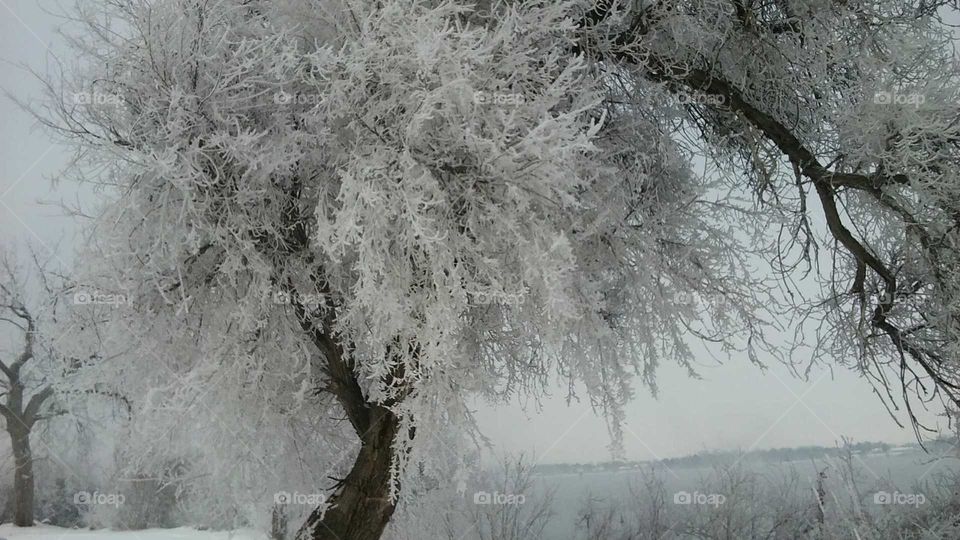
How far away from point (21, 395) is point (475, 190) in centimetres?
474

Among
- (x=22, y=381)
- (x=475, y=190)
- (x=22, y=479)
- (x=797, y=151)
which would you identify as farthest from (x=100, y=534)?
(x=797, y=151)

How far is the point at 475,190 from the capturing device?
2775mm

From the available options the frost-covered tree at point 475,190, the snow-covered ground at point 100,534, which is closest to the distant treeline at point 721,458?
the snow-covered ground at point 100,534

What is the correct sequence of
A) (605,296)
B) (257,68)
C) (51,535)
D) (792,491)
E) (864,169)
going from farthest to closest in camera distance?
(792,491), (51,535), (864,169), (605,296), (257,68)

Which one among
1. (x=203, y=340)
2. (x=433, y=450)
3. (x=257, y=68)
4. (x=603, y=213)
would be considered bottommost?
(x=433, y=450)

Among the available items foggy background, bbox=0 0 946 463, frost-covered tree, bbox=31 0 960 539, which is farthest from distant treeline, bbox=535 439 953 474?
frost-covered tree, bbox=31 0 960 539

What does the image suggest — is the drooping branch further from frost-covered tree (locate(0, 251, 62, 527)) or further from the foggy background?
frost-covered tree (locate(0, 251, 62, 527))

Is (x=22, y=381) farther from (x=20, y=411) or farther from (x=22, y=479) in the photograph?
(x=22, y=479)

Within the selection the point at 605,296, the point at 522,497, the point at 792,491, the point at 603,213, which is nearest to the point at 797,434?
the point at 792,491

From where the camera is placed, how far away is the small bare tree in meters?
6.16

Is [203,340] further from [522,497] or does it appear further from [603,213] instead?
[522,497]

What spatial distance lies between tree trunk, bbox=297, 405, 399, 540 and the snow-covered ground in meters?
2.47

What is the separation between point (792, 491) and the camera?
22.0ft

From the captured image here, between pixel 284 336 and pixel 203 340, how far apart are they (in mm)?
286
